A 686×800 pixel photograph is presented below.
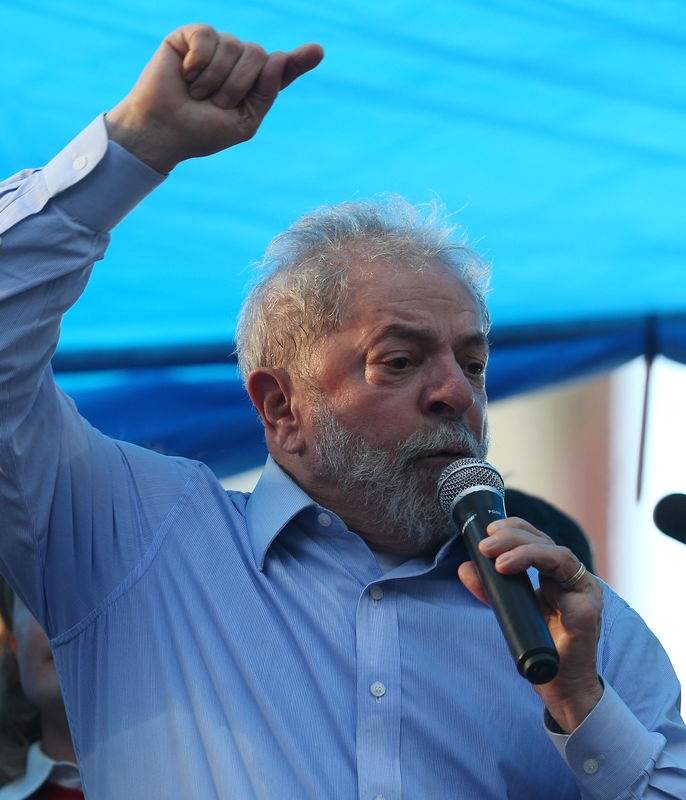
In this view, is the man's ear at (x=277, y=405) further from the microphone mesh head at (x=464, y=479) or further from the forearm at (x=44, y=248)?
the forearm at (x=44, y=248)

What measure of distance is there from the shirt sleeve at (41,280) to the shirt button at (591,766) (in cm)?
98

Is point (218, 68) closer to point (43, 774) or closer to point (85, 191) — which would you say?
point (85, 191)

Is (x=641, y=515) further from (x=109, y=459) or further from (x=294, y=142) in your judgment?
(x=109, y=459)

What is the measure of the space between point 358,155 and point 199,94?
4.59 ft

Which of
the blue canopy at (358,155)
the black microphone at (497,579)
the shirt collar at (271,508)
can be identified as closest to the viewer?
the black microphone at (497,579)

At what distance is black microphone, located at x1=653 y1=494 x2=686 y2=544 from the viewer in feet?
6.39

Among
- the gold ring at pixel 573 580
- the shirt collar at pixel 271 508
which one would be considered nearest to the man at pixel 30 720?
the shirt collar at pixel 271 508

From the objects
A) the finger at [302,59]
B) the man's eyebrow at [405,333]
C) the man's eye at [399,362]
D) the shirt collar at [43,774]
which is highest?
the finger at [302,59]

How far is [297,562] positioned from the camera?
1826 millimetres

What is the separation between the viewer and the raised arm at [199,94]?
4.73 feet

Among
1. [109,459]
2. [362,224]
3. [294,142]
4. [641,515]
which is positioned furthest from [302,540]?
[641,515]

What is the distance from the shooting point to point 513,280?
310cm

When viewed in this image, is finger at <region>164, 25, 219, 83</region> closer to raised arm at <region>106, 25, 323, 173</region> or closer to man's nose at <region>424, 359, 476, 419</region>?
raised arm at <region>106, 25, 323, 173</region>

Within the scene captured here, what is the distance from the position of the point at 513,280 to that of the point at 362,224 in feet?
3.41
